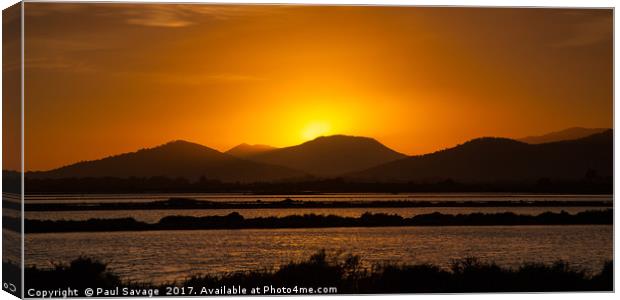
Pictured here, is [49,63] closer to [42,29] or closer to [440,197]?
[42,29]

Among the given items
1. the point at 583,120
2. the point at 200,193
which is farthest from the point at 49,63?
the point at 583,120

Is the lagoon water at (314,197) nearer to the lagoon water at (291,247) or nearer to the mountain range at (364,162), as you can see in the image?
the mountain range at (364,162)

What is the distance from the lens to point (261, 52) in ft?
44.9

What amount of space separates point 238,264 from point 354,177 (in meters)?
1.63

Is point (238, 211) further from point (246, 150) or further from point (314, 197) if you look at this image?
point (314, 197)

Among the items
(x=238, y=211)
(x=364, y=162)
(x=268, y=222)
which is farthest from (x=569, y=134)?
(x=238, y=211)

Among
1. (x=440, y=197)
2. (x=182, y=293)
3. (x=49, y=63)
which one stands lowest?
(x=182, y=293)

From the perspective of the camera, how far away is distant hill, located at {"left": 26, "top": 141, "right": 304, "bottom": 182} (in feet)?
43.8

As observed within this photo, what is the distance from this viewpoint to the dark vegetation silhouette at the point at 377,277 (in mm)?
13039

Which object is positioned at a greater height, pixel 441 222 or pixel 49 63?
pixel 49 63

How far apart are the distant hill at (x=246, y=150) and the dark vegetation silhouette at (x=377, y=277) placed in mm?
1265

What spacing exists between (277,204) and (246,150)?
0.67 m

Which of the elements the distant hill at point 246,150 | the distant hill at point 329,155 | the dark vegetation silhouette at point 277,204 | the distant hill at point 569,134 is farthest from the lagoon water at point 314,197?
the distant hill at point 569,134

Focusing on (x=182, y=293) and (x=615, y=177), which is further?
(x=615, y=177)
